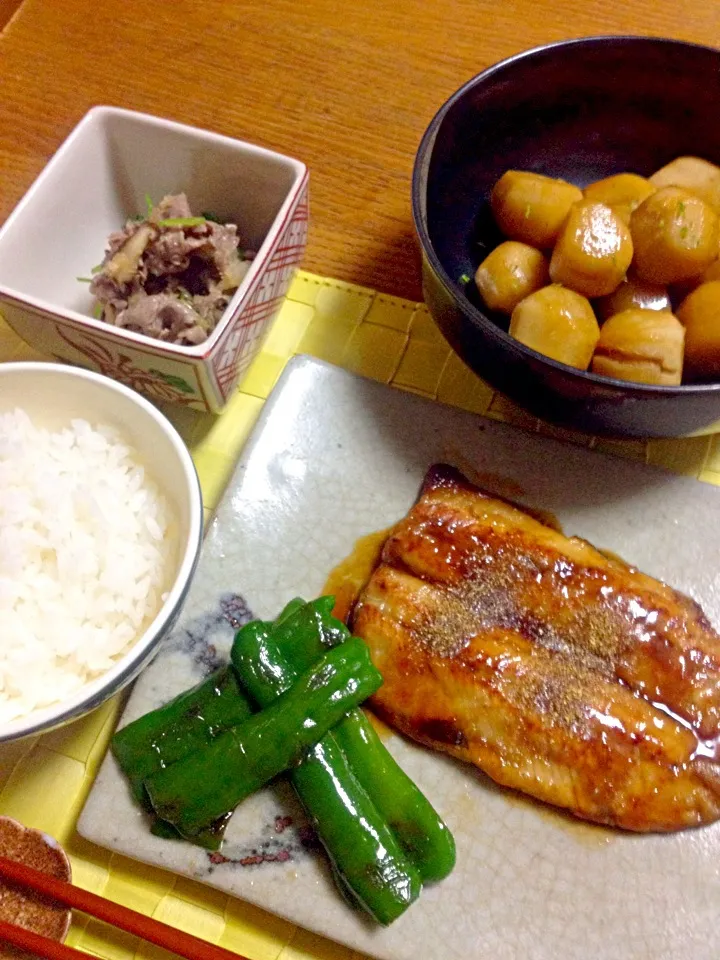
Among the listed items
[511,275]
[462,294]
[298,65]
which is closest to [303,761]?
[462,294]

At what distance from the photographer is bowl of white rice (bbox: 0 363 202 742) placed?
141cm

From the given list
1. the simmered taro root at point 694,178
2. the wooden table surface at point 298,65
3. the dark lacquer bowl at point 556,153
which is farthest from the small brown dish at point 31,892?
the simmered taro root at point 694,178

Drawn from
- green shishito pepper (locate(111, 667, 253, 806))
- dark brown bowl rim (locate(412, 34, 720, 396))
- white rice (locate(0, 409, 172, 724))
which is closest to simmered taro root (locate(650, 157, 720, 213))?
dark brown bowl rim (locate(412, 34, 720, 396))

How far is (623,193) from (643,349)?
0.46m

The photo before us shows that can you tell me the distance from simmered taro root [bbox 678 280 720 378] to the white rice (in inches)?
45.6

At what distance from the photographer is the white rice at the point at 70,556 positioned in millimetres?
1428

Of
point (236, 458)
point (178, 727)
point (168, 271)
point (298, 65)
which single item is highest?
point (298, 65)

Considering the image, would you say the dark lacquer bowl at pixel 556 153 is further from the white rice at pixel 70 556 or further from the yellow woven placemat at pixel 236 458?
the white rice at pixel 70 556

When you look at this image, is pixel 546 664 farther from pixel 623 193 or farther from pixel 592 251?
pixel 623 193

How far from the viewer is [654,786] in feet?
4.64

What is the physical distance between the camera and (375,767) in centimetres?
143

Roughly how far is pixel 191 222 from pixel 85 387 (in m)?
0.48

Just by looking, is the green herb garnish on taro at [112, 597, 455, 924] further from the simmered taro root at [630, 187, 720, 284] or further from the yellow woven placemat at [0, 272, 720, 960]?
the simmered taro root at [630, 187, 720, 284]

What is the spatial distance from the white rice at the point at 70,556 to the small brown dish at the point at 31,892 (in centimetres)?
24
